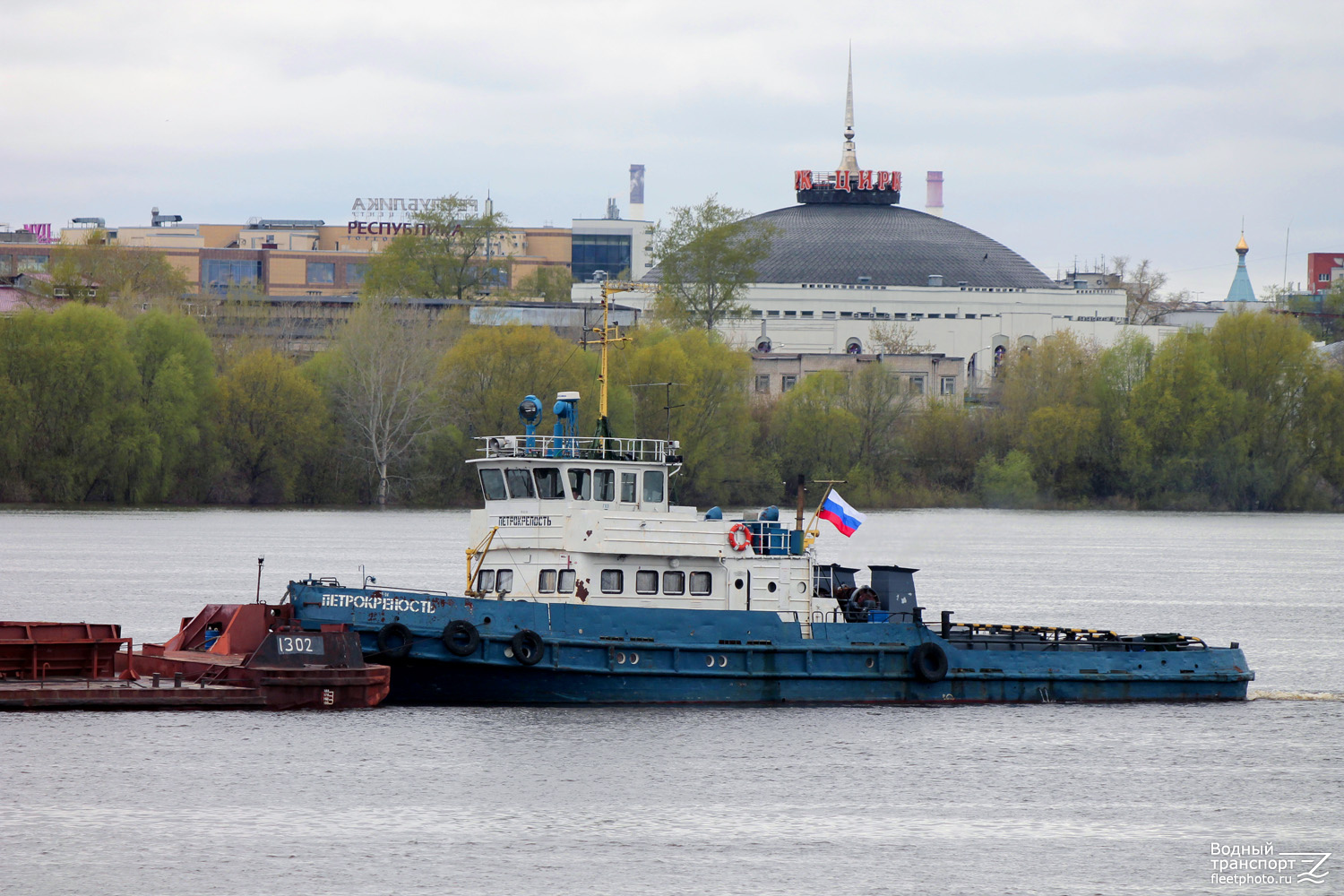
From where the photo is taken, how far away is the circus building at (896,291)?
138m

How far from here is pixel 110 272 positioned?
11331cm

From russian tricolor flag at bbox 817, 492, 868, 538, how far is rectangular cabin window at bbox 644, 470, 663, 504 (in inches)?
117

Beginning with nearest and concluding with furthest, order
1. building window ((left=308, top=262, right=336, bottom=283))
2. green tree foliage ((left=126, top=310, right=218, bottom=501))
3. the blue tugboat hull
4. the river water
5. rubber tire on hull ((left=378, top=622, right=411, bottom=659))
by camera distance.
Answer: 1. the river water
2. the blue tugboat hull
3. rubber tire on hull ((left=378, top=622, right=411, bottom=659))
4. green tree foliage ((left=126, top=310, right=218, bottom=501))
5. building window ((left=308, top=262, right=336, bottom=283))

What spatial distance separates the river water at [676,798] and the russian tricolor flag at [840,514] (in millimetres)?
3154

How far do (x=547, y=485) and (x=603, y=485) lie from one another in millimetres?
923

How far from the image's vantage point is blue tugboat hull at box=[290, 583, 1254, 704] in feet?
96.5

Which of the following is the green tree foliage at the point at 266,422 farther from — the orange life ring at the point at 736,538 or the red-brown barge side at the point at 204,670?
the orange life ring at the point at 736,538

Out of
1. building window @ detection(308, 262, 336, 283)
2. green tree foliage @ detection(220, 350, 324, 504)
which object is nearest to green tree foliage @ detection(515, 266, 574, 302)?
building window @ detection(308, 262, 336, 283)

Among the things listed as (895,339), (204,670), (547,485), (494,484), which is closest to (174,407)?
(204,670)

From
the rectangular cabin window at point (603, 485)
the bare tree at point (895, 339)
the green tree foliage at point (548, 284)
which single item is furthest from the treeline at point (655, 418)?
the green tree foliage at point (548, 284)

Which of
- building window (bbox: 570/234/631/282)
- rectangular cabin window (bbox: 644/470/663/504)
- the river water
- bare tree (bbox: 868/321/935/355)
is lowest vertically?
the river water

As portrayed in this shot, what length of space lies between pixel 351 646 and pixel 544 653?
123 inches

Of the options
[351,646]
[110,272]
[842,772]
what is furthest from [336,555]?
[110,272]

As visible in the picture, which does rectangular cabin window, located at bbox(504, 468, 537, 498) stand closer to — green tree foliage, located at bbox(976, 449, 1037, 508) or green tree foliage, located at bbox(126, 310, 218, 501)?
green tree foliage, located at bbox(126, 310, 218, 501)
